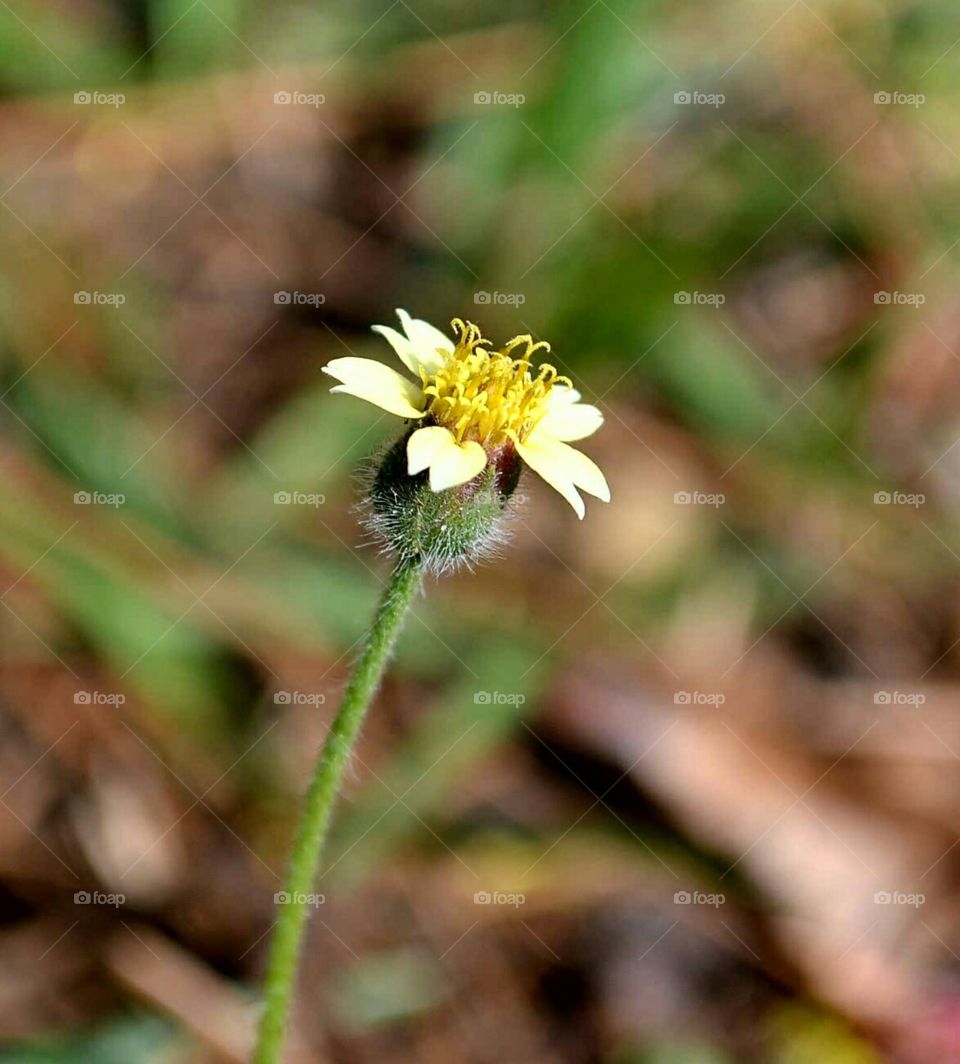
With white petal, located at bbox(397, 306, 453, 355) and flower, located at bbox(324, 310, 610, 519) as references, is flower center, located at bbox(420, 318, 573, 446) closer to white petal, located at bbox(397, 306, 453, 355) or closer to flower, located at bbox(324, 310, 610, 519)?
flower, located at bbox(324, 310, 610, 519)

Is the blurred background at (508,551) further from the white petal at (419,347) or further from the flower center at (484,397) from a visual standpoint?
the flower center at (484,397)

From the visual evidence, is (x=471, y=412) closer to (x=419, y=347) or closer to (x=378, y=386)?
(x=378, y=386)

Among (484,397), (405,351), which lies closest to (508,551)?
(405,351)

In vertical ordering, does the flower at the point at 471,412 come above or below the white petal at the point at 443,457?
above

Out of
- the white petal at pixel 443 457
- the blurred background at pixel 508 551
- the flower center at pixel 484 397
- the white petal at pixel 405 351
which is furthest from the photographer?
the blurred background at pixel 508 551

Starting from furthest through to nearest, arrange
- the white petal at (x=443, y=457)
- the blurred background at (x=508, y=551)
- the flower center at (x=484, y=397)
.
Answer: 1. the blurred background at (x=508, y=551)
2. the flower center at (x=484, y=397)
3. the white petal at (x=443, y=457)

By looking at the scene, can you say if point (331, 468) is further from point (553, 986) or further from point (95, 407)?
point (553, 986)

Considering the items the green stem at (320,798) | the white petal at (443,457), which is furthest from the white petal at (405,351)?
the green stem at (320,798)
